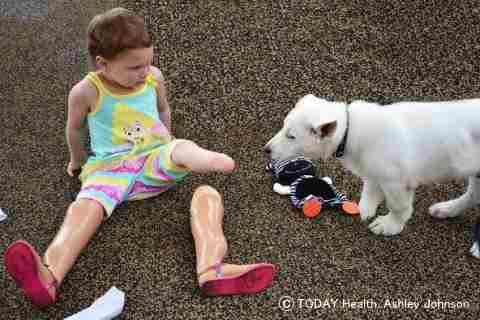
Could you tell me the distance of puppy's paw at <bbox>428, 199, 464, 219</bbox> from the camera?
1688mm

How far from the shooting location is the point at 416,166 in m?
1.49

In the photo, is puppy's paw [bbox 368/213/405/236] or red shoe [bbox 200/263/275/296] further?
puppy's paw [bbox 368/213/405/236]

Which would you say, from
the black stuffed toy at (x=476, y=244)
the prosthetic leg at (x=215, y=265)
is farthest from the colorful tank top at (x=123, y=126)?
the black stuffed toy at (x=476, y=244)

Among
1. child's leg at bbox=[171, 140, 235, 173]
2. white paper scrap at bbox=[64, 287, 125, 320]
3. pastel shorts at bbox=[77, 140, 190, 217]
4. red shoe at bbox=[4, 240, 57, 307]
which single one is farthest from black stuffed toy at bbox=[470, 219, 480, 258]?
red shoe at bbox=[4, 240, 57, 307]

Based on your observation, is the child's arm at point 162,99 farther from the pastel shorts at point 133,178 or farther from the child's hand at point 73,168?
the child's hand at point 73,168

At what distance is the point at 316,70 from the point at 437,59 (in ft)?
1.69

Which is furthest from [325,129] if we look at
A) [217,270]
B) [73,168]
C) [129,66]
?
[73,168]

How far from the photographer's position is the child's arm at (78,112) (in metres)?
1.64

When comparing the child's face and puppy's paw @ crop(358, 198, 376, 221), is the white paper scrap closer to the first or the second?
the child's face

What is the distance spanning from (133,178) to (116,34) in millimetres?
444

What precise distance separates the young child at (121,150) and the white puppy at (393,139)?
243 mm

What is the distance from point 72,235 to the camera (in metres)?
1.50

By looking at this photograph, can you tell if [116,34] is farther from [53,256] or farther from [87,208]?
[53,256]

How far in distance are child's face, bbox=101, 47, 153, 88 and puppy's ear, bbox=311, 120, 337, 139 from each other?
0.53 meters
